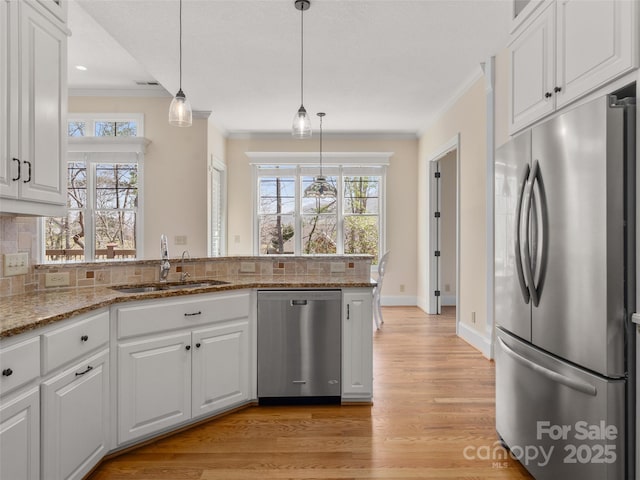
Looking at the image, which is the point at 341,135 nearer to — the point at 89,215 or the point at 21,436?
the point at 89,215

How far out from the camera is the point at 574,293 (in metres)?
1.56

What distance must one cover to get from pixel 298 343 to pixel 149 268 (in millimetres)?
1220

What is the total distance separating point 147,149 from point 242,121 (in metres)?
1.51

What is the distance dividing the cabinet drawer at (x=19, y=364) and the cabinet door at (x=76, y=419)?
0.37 ft

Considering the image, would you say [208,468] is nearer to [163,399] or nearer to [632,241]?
[163,399]

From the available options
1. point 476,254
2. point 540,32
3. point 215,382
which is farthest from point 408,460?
point 476,254

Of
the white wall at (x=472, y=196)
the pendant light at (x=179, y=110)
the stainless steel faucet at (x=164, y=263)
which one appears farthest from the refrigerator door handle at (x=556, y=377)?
the pendant light at (x=179, y=110)

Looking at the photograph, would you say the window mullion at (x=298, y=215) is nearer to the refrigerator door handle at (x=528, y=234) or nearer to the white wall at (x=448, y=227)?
the white wall at (x=448, y=227)

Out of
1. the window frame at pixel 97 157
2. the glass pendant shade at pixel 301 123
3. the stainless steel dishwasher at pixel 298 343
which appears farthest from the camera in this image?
the window frame at pixel 97 157

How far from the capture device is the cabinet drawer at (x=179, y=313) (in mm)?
2096

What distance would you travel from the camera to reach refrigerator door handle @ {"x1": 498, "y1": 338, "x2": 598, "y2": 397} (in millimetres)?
1503

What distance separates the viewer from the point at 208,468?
6.63 ft

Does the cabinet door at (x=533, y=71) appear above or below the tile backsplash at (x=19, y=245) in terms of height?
above

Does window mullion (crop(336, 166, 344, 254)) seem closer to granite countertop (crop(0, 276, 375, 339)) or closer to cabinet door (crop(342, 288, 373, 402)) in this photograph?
granite countertop (crop(0, 276, 375, 339))
